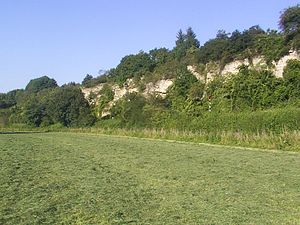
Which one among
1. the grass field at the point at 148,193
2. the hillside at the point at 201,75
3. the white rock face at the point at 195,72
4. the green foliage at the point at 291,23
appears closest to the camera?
the grass field at the point at 148,193

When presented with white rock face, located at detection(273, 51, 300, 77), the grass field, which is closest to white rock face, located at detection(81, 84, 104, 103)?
white rock face, located at detection(273, 51, 300, 77)

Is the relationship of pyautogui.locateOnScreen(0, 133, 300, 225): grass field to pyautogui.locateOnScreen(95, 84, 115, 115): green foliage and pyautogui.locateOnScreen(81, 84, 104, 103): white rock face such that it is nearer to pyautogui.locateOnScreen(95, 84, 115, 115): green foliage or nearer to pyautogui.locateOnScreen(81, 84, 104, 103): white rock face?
pyautogui.locateOnScreen(95, 84, 115, 115): green foliage

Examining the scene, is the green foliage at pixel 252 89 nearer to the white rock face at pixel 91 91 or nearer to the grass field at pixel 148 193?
the grass field at pixel 148 193

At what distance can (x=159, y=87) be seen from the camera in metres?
53.1

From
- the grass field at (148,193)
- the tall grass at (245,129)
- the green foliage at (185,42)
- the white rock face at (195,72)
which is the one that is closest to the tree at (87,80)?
the green foliage at (185,42)

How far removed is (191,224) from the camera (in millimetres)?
6172

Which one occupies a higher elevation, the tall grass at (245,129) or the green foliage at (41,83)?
the green foliage at (41,83)

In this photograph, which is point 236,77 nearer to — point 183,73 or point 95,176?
point 183,73

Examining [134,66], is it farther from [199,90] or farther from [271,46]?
[271,46]

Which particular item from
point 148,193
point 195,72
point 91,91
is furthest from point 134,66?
point 148,193

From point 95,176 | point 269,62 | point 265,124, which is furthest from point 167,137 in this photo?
point 95,176

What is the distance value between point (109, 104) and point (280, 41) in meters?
29.2

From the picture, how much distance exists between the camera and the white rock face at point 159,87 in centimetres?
5169

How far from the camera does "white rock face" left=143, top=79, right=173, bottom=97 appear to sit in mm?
51688
